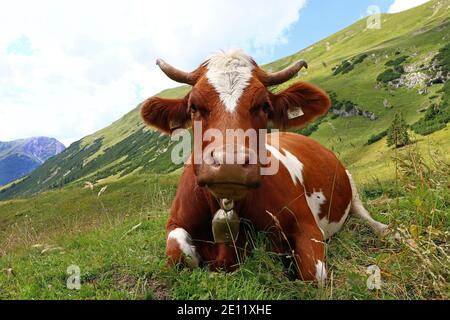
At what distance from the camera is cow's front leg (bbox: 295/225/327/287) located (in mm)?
4438

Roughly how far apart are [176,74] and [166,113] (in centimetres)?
47

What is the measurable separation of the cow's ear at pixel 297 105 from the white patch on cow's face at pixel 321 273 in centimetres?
163

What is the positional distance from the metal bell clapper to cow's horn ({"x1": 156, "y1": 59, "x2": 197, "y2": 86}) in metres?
1.44

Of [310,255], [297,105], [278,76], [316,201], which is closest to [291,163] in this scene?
[316,201]

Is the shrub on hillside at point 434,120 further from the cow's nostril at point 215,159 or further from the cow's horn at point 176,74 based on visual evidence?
the cow's nostril at point 215,159

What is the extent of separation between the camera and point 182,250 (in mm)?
4785

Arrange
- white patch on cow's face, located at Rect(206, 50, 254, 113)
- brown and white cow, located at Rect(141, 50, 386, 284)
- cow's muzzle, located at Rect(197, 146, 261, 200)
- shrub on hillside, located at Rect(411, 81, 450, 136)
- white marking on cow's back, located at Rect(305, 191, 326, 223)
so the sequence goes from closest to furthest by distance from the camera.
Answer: cow's muzzle, located at Rect(197, 146, 261, 200), brown and white cow, located at Rect(141, 50, 386, 284), white patch on cow's face, located at Rect(206, 50, 254, 113), white marking on cow's back, located at Rect(305, 191, 326, 223), shrub on hillside, located at Rect(411, 81, 450, 136)

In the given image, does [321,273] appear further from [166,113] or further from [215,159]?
[166,113]

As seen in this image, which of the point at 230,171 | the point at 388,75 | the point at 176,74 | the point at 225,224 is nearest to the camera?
the point at 230,171

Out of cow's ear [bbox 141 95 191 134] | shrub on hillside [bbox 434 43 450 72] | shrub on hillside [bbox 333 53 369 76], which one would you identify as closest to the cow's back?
cow's ear [bbox 141 95 191 134]

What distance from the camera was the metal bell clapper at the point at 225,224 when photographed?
4.47m

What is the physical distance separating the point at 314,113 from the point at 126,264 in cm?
289

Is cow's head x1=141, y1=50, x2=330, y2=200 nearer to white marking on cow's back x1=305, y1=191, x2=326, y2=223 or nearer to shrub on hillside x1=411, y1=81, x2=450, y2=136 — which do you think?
white marking on cow's back x1=305, y1=191, x2=326, y2=223
